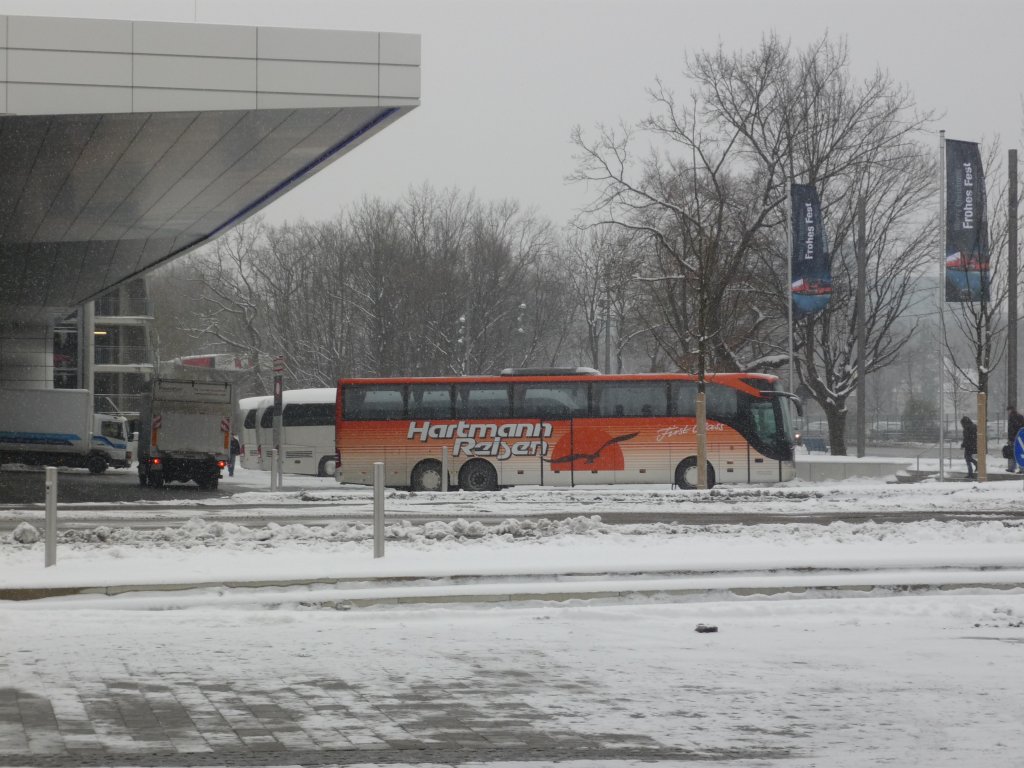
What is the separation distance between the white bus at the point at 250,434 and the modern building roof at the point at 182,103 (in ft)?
76.6

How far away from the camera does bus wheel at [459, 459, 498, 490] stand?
1359 inches

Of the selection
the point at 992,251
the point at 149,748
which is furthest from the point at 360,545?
the point at 992,251

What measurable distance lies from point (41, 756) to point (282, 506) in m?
20.6

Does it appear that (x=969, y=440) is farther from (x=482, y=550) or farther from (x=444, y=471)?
(x=482, y=550)

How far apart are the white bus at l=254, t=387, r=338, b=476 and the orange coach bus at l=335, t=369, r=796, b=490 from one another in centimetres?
1126

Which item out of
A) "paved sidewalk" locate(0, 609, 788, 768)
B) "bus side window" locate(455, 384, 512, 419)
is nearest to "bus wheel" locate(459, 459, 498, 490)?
"bus side window" locate(455, 384, 512, 419)

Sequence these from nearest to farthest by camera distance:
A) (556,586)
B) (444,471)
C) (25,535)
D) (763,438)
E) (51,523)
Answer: (556,586)
(51,523)
(25,535)
(444,471)
(763,438)

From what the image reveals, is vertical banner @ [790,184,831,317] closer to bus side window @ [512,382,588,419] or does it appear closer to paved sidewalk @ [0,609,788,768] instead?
bus side window @ [512,382,588,419]

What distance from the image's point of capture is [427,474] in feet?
114

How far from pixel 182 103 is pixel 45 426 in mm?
32297

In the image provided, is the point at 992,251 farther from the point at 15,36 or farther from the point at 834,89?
the point at 15,36

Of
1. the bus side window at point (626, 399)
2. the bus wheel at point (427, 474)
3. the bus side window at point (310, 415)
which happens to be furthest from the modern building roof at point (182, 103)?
the bus side window at point (310, 415)

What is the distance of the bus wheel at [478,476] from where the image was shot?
34.5 metres

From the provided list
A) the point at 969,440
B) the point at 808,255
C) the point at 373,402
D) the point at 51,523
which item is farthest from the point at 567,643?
the point at 808,255
